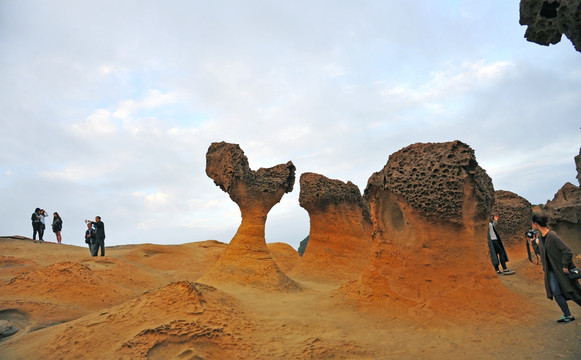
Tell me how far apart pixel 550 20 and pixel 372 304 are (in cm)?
397

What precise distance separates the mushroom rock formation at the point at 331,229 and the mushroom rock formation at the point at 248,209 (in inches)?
45.8

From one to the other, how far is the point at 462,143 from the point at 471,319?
2390 mm

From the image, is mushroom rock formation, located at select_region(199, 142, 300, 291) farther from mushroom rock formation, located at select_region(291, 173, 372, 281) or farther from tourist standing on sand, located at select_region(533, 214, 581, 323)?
tourist standing on sand, located at select_region(533, 214, 581, 323)

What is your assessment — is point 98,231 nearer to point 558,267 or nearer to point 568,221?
point 558,267

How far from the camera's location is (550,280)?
12.9 feet

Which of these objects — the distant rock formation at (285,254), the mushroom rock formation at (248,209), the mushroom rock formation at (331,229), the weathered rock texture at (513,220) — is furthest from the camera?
the distant rock formation at (285,254)

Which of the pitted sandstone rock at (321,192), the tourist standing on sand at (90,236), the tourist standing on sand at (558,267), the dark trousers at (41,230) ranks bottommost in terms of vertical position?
the tourist standing on sand at (558,267)

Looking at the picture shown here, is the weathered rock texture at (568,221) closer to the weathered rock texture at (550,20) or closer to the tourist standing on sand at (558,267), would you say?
the tourist standing on sand at (558,267)

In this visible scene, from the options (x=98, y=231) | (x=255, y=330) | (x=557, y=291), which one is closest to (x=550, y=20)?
(x=557, y=291)

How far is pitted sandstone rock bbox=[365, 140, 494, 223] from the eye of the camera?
16.5 feet

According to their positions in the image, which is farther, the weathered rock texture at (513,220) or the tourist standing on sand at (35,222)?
the tourist standing on sand at (35,222)

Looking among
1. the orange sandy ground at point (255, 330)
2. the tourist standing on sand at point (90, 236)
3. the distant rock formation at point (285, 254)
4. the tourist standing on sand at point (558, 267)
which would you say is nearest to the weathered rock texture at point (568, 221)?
the orange sandy ground at point (255, 330)

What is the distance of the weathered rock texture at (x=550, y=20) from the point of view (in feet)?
8.13

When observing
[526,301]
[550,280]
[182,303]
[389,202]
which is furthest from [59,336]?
[526,301]
